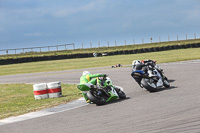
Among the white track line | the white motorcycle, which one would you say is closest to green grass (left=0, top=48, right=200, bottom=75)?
the white motorcycle

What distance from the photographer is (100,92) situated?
35.1 feet

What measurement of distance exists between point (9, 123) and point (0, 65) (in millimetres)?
45593

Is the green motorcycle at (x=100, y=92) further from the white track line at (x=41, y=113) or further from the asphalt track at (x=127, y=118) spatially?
the white track line at (x=41, y=113)

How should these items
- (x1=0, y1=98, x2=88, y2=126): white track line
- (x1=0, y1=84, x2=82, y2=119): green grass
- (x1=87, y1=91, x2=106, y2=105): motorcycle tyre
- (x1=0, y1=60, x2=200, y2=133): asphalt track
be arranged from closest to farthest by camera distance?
(x1=0, y1=60, x2=200, y2=133): asphalt track < (x1=0, y1=98, x2=88, y2=126): white track line < (x1=87, y1=91, x2=106, y2=105): motorcycle tyre < (x1=0, y1=84, x2=82, y2=119): green grass

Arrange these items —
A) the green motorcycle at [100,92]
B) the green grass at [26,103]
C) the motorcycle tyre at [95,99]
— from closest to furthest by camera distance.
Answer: the motorcycle tyre at [95,99] < the green motorcycle at [100,92] < the green grass at [26,103]

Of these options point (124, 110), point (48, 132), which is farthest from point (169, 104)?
point (48, 132)

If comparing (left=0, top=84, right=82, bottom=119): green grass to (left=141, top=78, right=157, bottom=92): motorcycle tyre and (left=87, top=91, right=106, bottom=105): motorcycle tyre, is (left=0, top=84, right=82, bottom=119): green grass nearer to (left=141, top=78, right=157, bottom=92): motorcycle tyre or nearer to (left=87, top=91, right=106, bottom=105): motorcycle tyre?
(left=87, top=91, right=106, bottom=105): motorcycle tyre

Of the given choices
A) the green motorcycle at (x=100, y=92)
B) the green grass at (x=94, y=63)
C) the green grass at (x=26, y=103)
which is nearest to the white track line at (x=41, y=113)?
the green grass at (x=26, y=103)

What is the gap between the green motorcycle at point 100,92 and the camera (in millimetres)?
10328

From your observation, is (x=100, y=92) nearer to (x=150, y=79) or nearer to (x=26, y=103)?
(x=150, y=79)

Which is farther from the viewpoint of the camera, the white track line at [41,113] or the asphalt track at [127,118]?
the white track line at [41,113]

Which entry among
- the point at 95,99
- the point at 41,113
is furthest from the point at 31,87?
the point at 95,99

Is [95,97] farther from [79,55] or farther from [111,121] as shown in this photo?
[79,55]

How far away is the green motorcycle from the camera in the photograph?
33.9 feet
